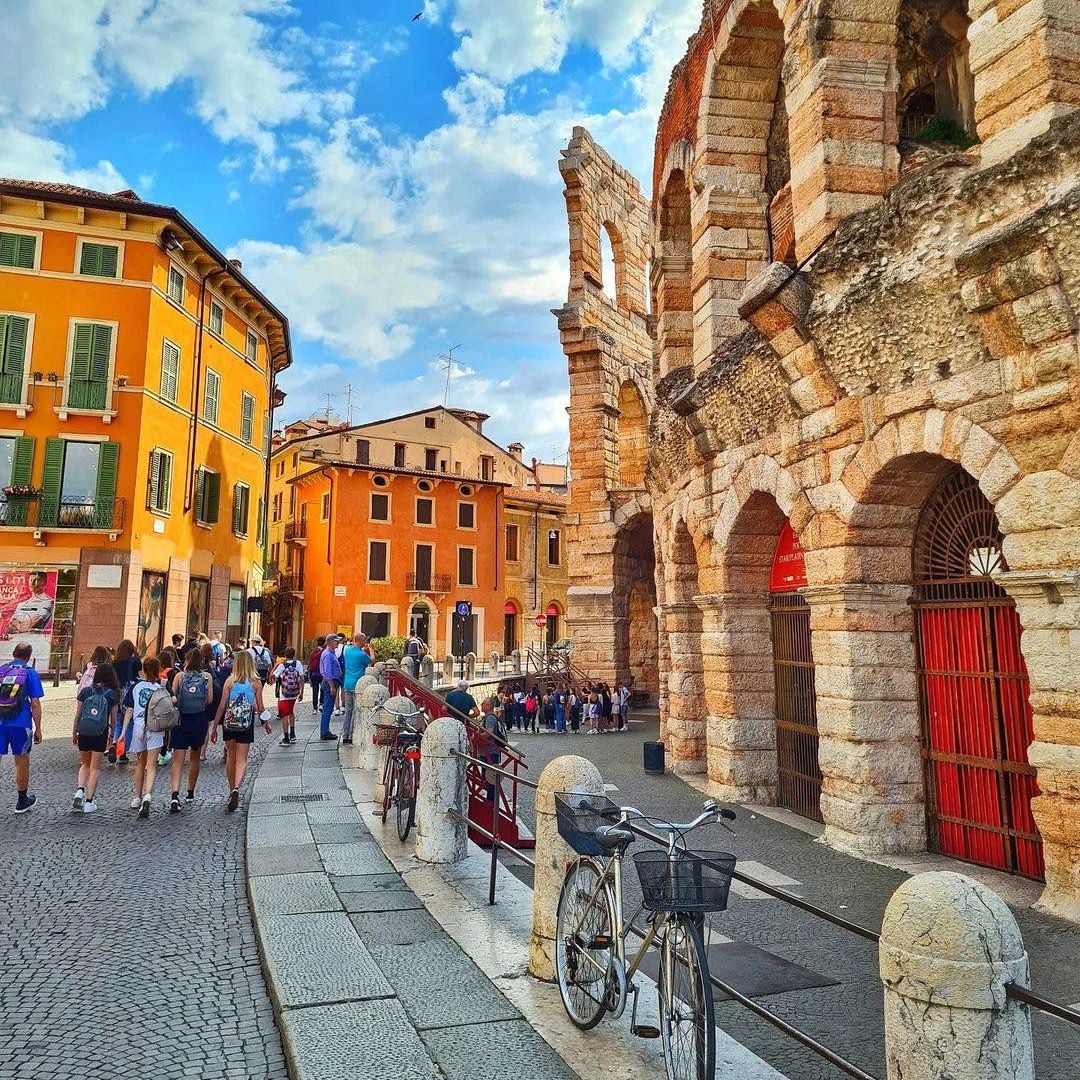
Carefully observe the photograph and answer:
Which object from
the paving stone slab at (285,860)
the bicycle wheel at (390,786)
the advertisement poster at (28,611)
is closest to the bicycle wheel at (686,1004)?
the paving stone slab at (285,860)

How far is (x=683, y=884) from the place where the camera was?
9.16 feet

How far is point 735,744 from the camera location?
9305 mm

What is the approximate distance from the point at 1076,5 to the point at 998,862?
662 cm

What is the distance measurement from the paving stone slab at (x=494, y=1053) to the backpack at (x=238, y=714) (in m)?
5.18

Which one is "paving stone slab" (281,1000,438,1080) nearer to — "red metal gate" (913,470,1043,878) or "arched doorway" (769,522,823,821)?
"red metal gate" (913,470,1043,878)

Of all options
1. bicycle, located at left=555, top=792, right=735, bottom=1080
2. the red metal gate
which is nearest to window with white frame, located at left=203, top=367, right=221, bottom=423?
the red metal gate

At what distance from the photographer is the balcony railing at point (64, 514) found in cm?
1914

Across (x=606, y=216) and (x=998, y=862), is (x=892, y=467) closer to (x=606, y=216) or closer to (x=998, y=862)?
(x=998, y=862)

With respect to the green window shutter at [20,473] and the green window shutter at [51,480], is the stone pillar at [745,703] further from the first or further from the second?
the green window shutter at [20,473]

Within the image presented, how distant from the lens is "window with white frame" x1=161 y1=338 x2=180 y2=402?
21.4 metres

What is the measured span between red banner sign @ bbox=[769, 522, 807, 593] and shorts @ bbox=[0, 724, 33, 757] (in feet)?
26.2

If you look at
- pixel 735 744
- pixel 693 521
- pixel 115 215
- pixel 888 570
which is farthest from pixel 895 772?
pixel 115 215

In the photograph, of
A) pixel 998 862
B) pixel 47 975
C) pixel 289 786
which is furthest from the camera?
pixel 289 786

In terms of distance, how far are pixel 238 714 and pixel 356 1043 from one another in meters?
5.17
